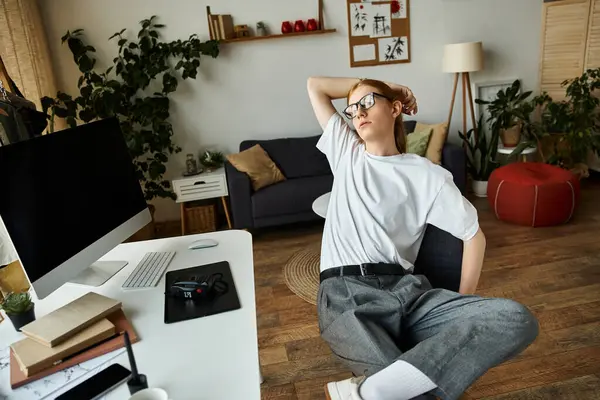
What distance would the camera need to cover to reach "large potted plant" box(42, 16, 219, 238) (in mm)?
3211

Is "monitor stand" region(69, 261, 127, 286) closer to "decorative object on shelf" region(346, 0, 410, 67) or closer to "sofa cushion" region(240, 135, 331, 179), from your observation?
"sofa cushion" region(240, 135, 331, 179)

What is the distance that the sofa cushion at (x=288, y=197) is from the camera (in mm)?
3277

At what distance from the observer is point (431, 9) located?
3.74 m

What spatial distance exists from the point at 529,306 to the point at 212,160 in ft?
8.10

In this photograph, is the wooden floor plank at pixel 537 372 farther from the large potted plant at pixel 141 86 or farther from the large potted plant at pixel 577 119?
the large potted plant at pixel 141 86

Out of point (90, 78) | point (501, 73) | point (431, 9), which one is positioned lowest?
point (501, 73)

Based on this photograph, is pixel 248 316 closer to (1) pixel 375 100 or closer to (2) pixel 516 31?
(1) pixel 375 100

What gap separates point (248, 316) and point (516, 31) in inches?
153

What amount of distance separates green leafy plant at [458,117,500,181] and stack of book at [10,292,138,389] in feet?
11.2

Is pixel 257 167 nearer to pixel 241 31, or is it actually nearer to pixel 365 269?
pixel 241 31

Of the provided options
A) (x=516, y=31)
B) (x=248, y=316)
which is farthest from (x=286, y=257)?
(x=516, y=31)

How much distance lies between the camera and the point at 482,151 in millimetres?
3838

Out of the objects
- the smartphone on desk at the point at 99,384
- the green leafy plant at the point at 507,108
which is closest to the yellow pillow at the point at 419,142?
the green leafy plant at the point at 507,108

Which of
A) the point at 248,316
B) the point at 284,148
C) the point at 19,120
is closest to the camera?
the point at 248,316
